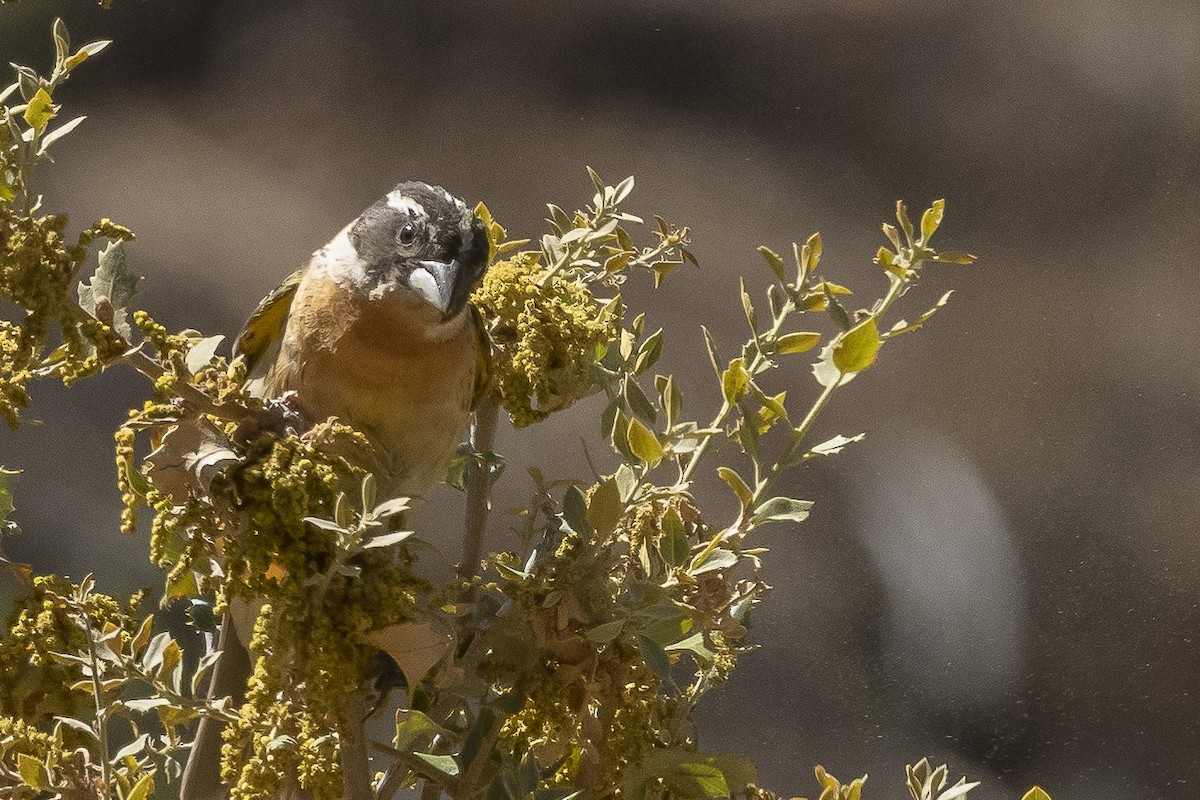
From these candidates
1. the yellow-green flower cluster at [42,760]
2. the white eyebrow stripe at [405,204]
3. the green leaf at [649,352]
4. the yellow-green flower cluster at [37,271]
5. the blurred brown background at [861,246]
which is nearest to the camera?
the yellow-green flower cluster at [37,271]

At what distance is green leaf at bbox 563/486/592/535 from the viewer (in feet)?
1.88

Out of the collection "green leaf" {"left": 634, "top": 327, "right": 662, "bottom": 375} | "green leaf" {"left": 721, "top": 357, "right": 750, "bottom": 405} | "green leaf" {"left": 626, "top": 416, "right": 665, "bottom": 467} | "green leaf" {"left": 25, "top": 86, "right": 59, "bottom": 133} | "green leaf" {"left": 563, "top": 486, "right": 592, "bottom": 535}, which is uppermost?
"green leaf" {"left": 25, "top": 86, "right": 59, "bottom": 133}

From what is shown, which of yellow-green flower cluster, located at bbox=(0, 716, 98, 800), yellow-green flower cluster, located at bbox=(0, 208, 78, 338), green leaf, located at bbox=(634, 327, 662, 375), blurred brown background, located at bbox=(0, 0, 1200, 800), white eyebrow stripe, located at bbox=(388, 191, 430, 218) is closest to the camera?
yellow-green flower cluster, located at bbox=(0, 208, 78, 338)

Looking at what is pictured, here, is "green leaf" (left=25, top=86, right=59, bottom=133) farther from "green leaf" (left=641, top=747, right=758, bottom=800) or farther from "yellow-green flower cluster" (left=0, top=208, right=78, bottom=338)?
"green leaf" (left=641, top=747, right=758, bottom=800)

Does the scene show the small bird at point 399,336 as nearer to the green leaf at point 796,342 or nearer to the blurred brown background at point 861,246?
the green leaf at point 796,342

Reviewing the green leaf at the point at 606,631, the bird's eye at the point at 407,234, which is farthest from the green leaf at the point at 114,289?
the bird's eye at the point at 407,234

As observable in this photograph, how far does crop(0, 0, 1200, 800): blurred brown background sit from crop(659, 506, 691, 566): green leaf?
2.12 ft

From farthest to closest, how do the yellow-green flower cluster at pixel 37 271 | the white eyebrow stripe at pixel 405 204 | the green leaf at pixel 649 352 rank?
the white eyebrow stripe at pixel 405 204
the green leaf at pixel 649 352
the yellow-green flower cluster at pixel 37 271

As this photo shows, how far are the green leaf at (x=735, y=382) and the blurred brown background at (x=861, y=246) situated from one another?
65 cm

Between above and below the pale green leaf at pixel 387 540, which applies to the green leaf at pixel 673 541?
below

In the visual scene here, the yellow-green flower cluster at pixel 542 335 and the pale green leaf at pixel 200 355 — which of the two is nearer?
the pale green leaf at pixel 200 355

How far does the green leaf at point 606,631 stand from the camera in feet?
1.73

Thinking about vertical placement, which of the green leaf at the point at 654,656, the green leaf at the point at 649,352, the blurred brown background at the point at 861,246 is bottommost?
the blurred brown background at the point at 861,246

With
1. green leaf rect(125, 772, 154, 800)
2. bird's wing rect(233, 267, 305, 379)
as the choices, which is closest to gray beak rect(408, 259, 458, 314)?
bird's wing rect(233, 267, 305, 379)
